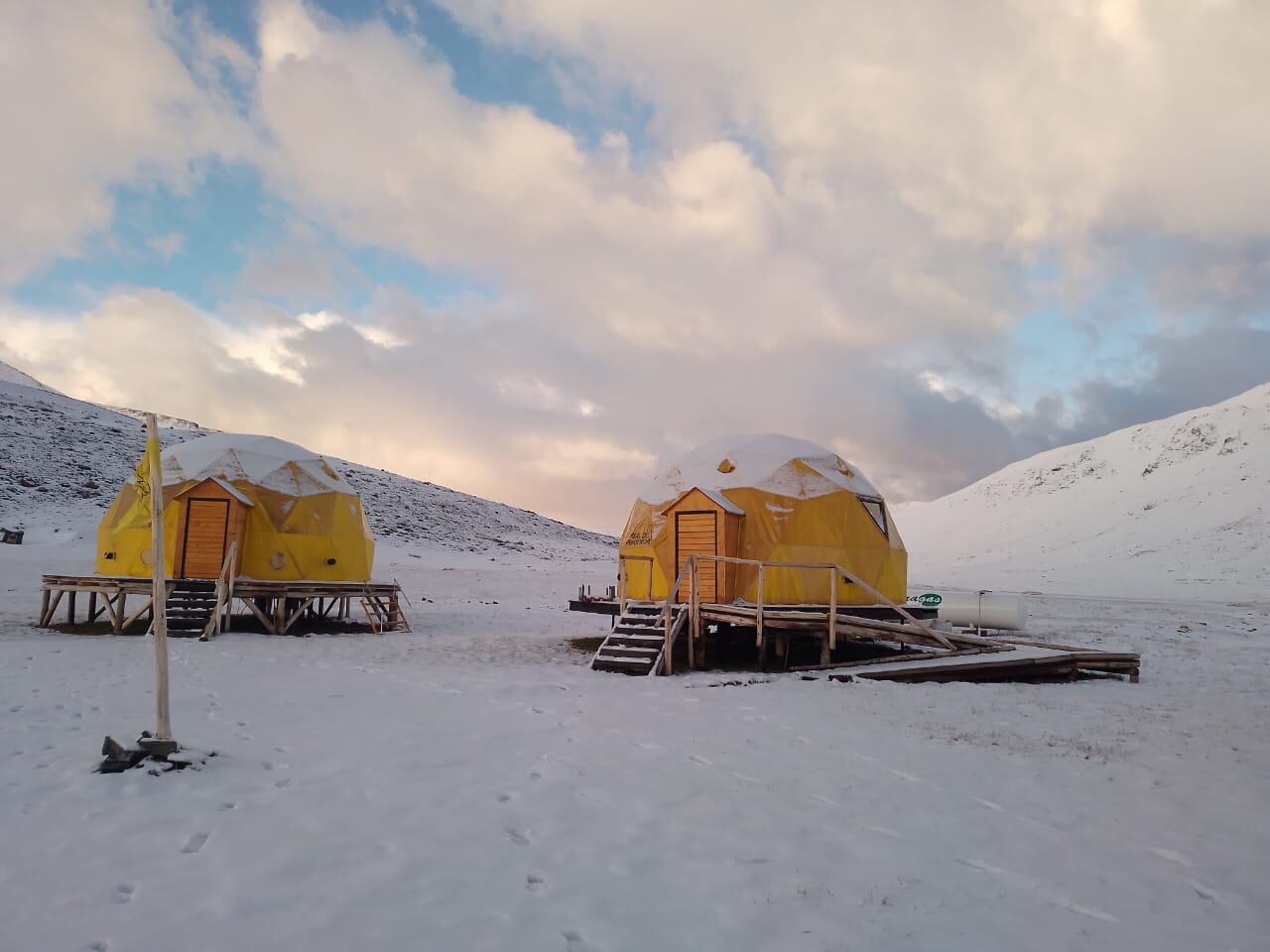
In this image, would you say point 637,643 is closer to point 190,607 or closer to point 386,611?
point 386,611

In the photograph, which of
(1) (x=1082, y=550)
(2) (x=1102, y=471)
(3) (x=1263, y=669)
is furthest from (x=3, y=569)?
(2) (x=1102, y=471)

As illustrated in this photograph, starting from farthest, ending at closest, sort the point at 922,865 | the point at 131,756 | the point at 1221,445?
the point at 1221,445, the point at 131,756, the point at 922,865

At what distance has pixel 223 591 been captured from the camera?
54.8 ft

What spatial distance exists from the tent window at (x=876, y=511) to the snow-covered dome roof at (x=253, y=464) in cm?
1372

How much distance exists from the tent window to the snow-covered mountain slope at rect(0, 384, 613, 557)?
124ft

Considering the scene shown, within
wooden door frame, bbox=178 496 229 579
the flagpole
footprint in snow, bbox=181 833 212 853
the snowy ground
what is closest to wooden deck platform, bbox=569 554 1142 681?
the snowy ground

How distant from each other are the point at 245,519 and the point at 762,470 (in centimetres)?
1232

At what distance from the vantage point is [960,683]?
12.3 metres

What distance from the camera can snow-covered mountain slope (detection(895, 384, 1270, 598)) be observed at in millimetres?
56312

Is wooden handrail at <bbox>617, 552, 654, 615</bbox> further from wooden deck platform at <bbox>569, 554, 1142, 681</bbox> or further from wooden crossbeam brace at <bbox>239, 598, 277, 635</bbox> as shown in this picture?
wooden crossbeam brace at <bbox>239, 598, 277, 635</bbox>

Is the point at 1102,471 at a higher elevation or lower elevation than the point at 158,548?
higher

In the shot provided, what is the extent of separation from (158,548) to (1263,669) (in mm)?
20004

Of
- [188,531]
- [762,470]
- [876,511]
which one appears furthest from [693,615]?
[188,531]

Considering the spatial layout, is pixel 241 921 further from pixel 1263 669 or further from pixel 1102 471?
pixel 1102 471
